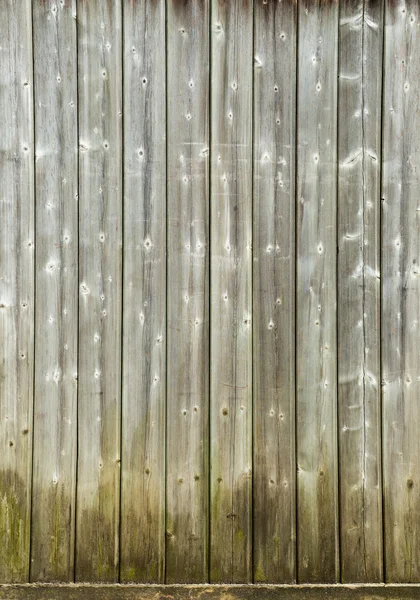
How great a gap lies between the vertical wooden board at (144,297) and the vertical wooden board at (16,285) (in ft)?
1.25

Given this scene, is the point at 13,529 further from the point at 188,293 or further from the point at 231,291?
the point at 231,291

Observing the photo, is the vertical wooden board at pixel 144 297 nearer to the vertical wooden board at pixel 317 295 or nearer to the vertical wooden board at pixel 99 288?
the vertical wooden board at pixel 99 288

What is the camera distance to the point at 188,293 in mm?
2254

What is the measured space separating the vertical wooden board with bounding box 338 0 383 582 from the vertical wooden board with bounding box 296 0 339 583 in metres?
0.04

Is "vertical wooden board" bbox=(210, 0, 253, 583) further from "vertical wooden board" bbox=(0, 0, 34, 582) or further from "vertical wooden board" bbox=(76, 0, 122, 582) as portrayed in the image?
"vertical wooden board" bbox=(0, 0, 34, 582)

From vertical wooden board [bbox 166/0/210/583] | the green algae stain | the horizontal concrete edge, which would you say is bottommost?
the horizontal concrete edge

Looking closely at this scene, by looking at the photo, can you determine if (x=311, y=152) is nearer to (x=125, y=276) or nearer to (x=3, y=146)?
(x=125, y=276)

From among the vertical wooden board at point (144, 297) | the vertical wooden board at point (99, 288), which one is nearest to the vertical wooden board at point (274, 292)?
the vertical wooden board at point (144, 297)

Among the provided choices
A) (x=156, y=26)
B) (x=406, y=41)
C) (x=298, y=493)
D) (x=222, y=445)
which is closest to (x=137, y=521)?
(x=222, y=445)

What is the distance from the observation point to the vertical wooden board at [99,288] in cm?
222

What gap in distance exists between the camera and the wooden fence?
223cm

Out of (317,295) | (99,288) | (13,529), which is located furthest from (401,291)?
(13,529)

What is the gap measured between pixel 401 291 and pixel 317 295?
1.11 ft

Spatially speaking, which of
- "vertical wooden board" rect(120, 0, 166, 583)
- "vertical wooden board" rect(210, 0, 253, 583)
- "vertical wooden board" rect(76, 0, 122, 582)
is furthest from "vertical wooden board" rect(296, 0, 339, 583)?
"vertical wooden board" rect(76, 0, 122, 582)
